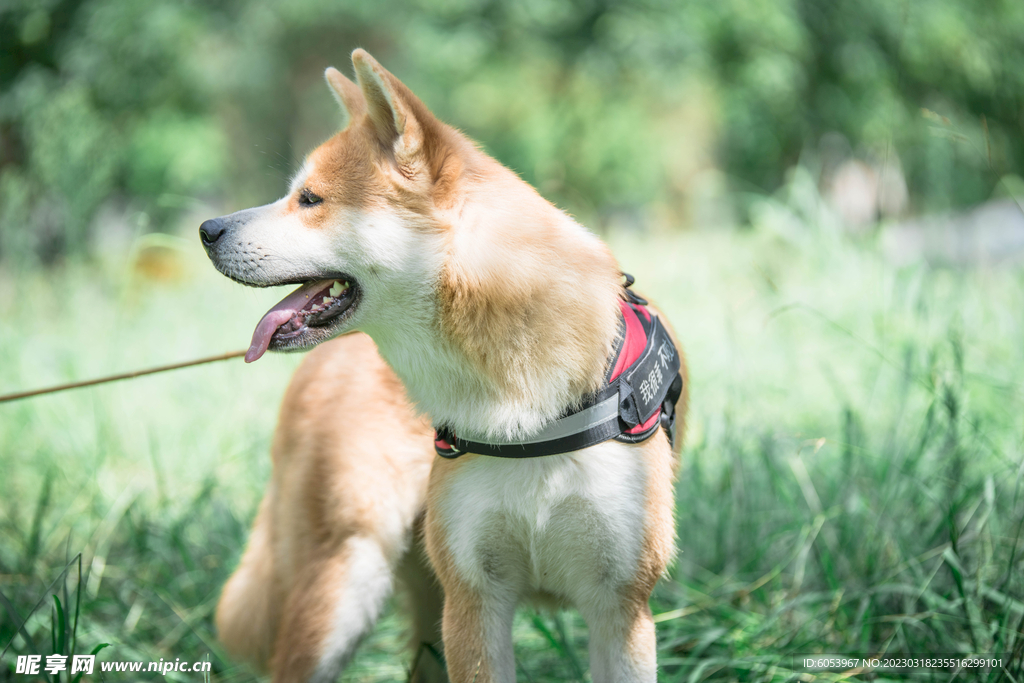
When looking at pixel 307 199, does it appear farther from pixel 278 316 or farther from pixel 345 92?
pixel 345 92

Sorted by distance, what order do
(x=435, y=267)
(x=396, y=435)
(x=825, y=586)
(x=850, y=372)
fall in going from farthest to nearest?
(x=850, y=372) → (x=825, y=586) → (x=396, y=435) → (x=435, y=267)

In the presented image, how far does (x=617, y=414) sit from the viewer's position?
189cm

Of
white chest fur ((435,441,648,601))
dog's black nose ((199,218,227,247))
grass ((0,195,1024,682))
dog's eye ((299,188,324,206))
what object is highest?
dog's eye ((299,188,324,206))

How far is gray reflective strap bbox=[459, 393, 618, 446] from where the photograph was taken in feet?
6.11

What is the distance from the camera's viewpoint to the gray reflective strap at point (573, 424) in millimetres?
1861

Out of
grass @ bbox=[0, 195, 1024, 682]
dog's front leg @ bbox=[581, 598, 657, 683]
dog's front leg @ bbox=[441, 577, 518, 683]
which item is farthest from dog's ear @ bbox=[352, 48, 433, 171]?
grass @ bbox=[0, 195, 1024, 682]

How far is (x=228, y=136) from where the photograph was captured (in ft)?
46.9

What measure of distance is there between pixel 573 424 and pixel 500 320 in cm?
34

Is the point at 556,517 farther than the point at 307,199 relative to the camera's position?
No

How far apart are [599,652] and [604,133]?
45.2 feet

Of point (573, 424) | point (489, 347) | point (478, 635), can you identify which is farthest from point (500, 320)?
point (478, 635)

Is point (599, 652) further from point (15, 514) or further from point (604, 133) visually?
point (604, 133)

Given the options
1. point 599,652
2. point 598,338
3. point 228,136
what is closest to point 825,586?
point 599,652

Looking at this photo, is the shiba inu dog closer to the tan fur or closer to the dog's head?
the dog's head
